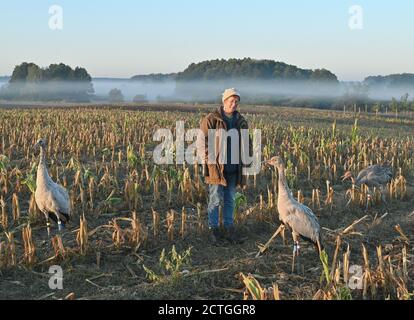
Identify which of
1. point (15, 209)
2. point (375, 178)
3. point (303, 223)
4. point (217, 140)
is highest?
point (217, 140)

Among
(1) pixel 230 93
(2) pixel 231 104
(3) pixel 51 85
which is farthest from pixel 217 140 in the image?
(3) pixel 51 85

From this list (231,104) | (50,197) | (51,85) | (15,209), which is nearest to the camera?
(50,197)

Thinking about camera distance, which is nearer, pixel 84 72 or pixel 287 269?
pixel 287 269

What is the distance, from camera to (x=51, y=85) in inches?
3036

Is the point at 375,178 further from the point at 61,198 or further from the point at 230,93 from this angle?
the point at 61,198

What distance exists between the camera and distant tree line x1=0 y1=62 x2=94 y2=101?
7506 cm

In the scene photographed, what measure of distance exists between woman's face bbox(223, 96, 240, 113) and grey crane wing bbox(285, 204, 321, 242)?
166 centimetres

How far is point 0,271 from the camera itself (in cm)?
596

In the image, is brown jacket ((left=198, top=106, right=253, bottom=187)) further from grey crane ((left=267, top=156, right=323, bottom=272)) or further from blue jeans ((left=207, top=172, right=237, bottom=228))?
grey crane ((left=267, top=156, right=323, bottom=272))

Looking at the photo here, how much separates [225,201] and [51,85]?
74.7m

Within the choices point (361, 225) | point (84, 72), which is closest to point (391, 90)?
point (84, 72)

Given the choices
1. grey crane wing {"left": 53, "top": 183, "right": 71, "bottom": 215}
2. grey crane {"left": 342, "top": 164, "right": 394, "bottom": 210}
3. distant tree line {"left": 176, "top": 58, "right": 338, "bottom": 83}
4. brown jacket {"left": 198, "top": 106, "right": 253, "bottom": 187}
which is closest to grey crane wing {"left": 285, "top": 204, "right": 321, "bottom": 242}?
brown jacket {"left": 198, "top": 106, "right": 253, "bottom": 187}

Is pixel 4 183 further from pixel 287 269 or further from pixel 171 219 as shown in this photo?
pixel 287 269
